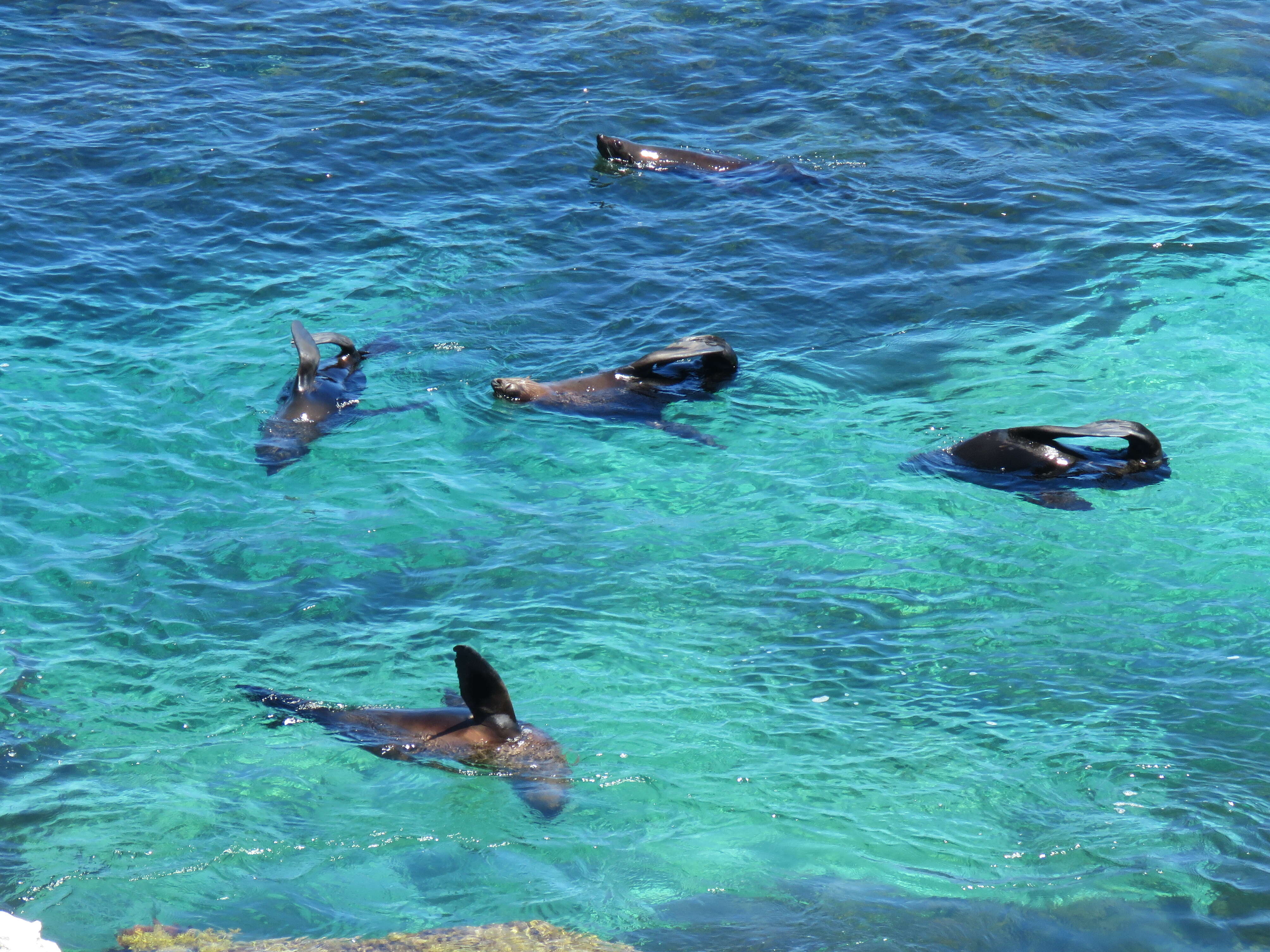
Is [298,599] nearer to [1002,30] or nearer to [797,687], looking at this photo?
[797,687]

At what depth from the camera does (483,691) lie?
283 inches

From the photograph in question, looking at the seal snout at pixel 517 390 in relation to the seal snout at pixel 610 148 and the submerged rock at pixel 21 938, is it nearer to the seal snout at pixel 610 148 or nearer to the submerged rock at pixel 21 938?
the seal snout at pixel 610 148

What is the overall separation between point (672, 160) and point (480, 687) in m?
10.2

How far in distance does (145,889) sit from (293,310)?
24.6ft

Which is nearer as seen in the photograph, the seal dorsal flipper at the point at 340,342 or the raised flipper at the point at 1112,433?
the raised flipper at the point at 1112,433

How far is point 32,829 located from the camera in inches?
269

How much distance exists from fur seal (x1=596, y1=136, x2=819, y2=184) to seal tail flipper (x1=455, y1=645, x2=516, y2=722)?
992 cm

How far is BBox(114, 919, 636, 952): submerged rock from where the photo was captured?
593 centimetres

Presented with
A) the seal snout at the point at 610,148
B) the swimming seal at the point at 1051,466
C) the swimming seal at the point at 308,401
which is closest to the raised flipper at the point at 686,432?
the swimming seal at the point at 1051,466

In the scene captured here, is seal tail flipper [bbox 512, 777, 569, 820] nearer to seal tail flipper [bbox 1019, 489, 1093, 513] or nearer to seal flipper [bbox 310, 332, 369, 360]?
seal tail flipper [bbox 1019, 489, 1093, 513]

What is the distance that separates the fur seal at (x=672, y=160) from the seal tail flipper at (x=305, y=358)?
6.07m

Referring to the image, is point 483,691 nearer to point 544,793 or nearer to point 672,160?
point 544,793

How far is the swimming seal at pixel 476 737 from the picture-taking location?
712cm

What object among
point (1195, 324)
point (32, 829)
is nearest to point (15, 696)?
point (32, 829)
